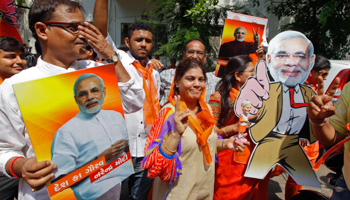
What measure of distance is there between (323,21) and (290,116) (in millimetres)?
4400

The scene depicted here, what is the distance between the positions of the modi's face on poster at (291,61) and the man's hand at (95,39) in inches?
58.9

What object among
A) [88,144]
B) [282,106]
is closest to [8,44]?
[88,144]

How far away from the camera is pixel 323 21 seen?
541 centimetres

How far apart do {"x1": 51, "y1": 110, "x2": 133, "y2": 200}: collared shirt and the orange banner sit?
0.08 feet

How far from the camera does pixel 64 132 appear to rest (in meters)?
1.18

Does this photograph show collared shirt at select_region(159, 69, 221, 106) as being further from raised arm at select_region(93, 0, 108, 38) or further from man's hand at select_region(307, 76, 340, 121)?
raised arm at select_region(93, 0, 108, 38)

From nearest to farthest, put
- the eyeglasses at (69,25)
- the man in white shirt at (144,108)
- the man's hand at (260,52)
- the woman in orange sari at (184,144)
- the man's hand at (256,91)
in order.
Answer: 1. the eyeglasses at (69,25)
2. the woman in orange sari at (184,144)
3. the man's hand at (256,91)
4. the man in white shirt at (144,108)
5. the man's hand at (260,52)

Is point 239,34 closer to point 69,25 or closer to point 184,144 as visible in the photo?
point 184,144

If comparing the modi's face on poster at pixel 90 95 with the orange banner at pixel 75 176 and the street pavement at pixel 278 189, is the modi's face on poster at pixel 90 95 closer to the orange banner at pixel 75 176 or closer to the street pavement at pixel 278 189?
the orange banner at pixel 75 176

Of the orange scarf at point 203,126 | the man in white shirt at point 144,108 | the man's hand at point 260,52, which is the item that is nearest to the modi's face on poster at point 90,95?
the orange scarf at point 203,126

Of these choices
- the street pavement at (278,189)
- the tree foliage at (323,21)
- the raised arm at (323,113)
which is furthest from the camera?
the tree foliage at (323,21)

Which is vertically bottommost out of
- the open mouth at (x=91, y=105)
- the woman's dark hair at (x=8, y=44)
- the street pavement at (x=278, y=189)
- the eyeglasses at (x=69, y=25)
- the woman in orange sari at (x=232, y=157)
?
the street pavement at (x=278, y=189)

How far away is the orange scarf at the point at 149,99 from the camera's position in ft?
8.20

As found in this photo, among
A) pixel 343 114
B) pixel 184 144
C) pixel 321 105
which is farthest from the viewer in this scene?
pixel 184 144
